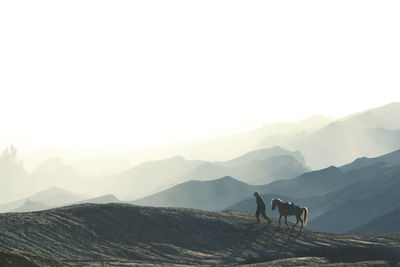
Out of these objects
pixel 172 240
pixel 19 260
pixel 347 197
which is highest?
pixel 19 260

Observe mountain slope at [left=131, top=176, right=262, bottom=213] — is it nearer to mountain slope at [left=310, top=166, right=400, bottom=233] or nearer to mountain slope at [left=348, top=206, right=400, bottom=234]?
mountain slope at [left=310, top=166, right=400, bottom=233]

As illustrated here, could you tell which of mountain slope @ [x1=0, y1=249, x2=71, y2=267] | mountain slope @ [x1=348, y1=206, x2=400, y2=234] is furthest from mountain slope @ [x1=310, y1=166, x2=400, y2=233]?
mountain slope @ [x1=0, y1=249, x2=71, y2=267]

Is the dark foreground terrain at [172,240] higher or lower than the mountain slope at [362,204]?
higher

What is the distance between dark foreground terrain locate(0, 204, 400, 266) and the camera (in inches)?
1076

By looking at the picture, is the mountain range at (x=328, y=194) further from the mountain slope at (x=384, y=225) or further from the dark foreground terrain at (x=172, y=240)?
the dark foreground terrain at (x=172, y=240)

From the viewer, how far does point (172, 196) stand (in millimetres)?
170500

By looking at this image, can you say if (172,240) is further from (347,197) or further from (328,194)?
(328,194)

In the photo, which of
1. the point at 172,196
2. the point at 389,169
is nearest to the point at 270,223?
the point at 389,169

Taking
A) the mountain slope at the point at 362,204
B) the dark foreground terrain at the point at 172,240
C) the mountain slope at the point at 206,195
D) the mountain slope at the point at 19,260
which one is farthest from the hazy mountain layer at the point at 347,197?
the mountain slope at the point at 19,260

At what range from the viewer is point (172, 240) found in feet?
102

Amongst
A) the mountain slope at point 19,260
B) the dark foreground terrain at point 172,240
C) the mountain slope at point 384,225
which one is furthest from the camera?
the mountain slope at point 384,225

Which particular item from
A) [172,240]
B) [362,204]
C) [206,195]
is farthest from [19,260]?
[206,195]

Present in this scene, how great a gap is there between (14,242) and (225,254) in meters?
11.5

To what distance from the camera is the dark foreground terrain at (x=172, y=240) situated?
27.3 metres
